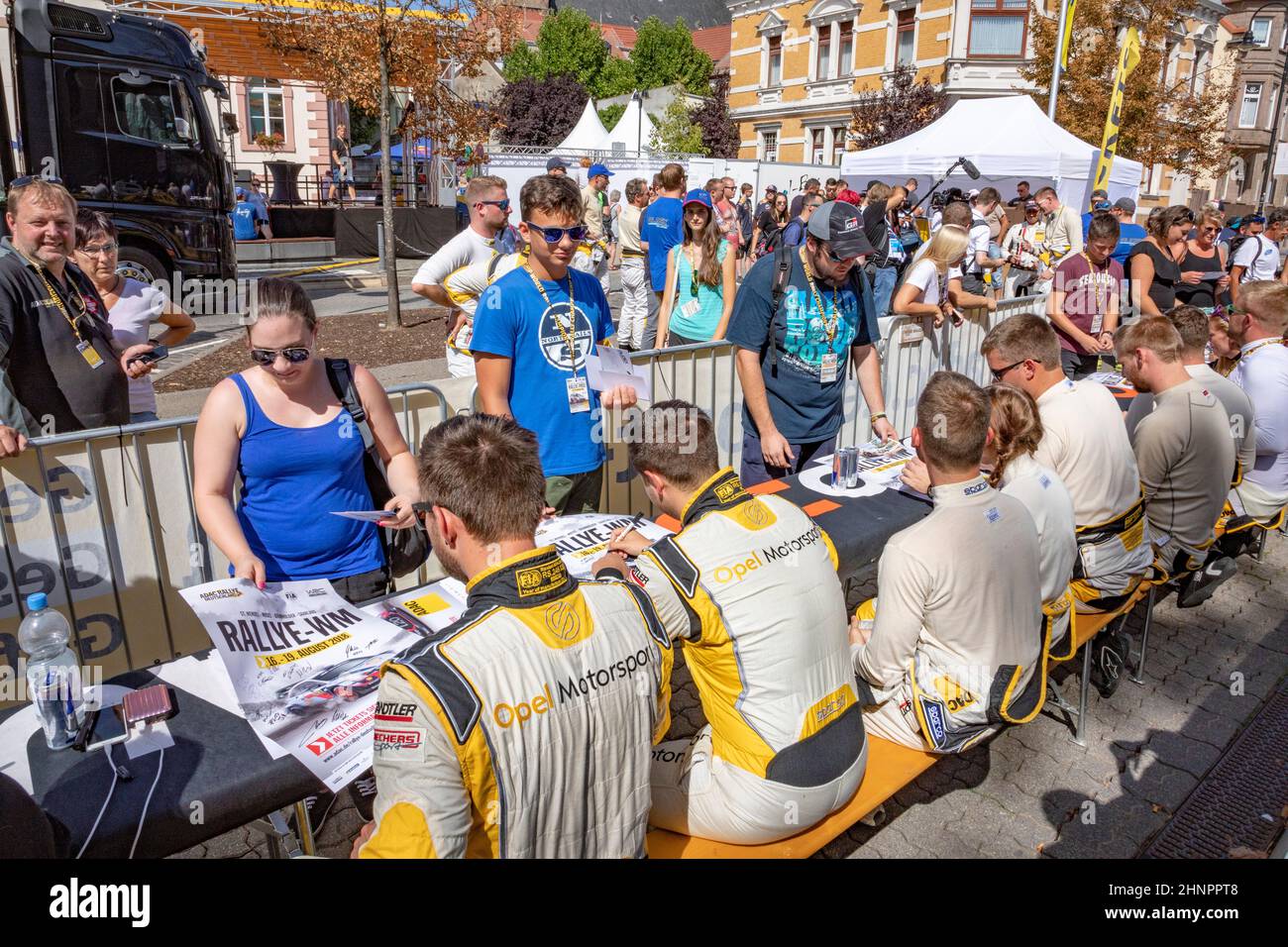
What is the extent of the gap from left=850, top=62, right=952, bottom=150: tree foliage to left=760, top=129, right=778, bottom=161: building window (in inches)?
394

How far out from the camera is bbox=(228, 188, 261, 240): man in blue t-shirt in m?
19.3

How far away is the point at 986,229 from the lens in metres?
10.5

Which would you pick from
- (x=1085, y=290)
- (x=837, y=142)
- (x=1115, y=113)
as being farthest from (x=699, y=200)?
(x=837, y=142)

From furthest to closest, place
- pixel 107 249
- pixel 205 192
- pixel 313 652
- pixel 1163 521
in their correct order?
pixel 205 192 → pixel 107 249 → pixel 1163 521 → pixel 313 652

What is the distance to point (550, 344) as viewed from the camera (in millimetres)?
3684

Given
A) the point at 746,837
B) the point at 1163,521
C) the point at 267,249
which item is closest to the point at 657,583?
the point at 746,837

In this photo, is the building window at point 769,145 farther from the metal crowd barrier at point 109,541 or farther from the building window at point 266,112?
the metal crowd barrier at point 109,541

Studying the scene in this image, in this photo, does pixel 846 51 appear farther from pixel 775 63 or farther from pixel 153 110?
pixel 153 110

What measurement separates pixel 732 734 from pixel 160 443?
2.91 metres

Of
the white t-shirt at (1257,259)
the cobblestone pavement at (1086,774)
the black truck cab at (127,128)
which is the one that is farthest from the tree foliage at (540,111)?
the cobblestone pavement at (1086,774)

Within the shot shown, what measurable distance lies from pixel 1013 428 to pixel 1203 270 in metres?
8.21

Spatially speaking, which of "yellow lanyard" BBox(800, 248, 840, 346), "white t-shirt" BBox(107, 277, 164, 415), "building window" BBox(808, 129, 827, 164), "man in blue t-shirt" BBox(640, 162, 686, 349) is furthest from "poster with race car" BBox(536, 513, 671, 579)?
"building window" BBox(808, 129, 827, 164)

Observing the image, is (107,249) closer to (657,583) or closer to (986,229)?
(657,583)

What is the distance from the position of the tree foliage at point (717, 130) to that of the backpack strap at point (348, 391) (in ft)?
160
